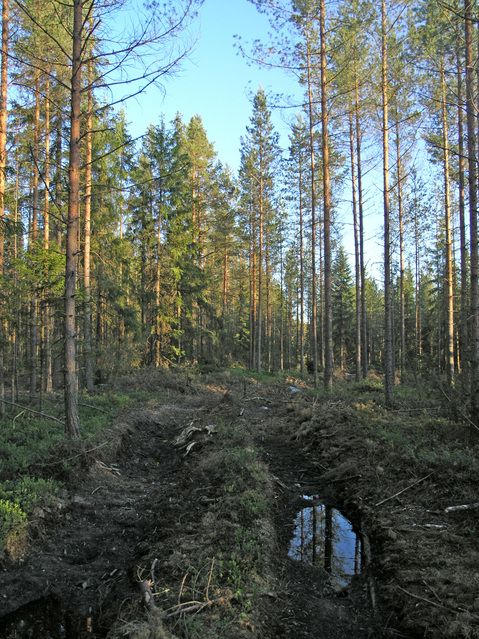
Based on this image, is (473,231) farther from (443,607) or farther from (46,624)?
(46,624)

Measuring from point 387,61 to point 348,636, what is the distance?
13874 millimetres

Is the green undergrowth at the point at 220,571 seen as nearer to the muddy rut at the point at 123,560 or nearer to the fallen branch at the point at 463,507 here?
the muddy rut at the point at 123,560

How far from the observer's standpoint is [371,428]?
8.05 m

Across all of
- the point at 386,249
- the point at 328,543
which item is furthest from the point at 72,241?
the point at 386,249

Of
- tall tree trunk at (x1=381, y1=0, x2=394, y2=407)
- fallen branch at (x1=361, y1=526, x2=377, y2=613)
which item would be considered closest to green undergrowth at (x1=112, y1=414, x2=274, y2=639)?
fallen branch at (x1=361, y1=526, x2=377, y2=613)

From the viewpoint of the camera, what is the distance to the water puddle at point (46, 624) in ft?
10.2

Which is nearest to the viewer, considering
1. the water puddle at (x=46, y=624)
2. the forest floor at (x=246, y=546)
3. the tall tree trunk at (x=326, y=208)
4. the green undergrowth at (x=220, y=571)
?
the green undergrowth at (x=220, y=571)

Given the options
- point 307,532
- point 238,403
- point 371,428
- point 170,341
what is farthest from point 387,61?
point 170,341

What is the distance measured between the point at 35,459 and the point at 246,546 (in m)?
3.96

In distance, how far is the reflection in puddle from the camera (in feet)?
14.4

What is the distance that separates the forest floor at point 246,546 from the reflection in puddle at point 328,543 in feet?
0.42

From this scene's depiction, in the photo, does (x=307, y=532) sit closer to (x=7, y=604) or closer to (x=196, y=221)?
(x=7, y=604)

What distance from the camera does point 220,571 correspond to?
365 cm

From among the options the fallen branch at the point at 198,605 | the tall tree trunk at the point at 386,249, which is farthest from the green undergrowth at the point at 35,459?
the tall tree trunk at the point at 386,249
